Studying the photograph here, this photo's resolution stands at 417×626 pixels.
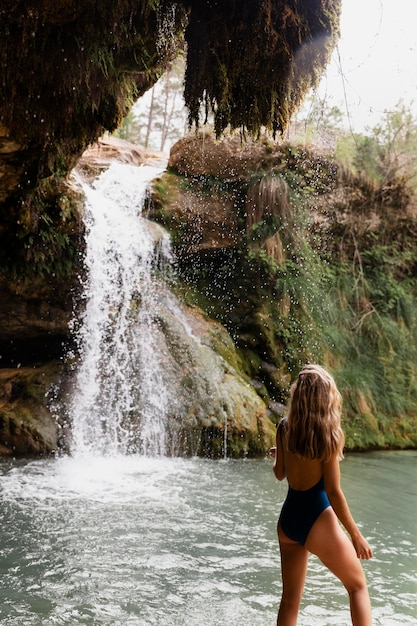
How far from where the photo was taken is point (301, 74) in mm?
5047

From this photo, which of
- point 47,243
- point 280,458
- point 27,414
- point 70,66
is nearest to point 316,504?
point 280,458

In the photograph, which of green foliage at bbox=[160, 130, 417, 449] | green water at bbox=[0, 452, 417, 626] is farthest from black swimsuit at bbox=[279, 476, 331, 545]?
green foliage at bbox=[160, 130, 417, 449]

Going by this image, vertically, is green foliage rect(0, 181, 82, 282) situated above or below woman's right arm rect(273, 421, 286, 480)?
above

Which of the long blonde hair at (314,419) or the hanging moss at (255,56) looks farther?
the hanging moss at (255,56)

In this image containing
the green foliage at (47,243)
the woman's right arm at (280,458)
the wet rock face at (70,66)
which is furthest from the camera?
the green foliage at (47,243)

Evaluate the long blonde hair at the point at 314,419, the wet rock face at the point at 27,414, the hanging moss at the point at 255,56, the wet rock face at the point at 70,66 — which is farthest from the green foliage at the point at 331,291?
the long blonde hair at the point at 314,419

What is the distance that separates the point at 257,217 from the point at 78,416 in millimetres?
5774

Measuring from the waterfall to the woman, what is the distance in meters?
6.03

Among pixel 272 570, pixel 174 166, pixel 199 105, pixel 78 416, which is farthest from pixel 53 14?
pixel 174 166

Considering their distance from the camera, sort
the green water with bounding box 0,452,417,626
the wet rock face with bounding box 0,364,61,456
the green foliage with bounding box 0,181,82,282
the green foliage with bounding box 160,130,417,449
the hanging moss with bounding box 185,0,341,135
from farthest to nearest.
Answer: the green foliage with bounding box 160,130,417,449
the green foliage with bounding box 0,181,82,282
the wet rock face with bounding box 0,364,61,456
the hanging moss with bounding box 185,0,341,135
the green water with bounding box 0,452,417,626

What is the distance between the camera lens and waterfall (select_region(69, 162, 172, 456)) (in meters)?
8.67

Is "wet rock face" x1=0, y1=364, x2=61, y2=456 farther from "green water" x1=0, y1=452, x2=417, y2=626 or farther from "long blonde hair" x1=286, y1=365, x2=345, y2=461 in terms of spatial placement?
"long blonde hair" x1=286, y1=365, x2=345, y2=461

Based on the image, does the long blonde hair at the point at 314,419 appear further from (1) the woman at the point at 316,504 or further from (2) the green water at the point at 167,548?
(2) the green water at the point at 167,548

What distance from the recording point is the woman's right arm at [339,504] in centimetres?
254
